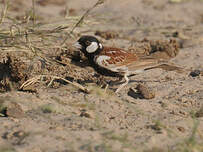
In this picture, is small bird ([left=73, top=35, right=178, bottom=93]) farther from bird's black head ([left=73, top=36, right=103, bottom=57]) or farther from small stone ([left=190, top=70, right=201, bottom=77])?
small stone ([left=190, top=70, right=201, bottom=77])

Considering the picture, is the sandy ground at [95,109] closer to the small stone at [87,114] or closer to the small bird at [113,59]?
the small stone at [87,114]

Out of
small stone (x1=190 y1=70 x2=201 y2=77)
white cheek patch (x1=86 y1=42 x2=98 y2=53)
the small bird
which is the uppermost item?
white cheek patch (x1=86 y1=42 x2=98 y2=53)

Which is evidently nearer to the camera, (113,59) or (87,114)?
(87,114)

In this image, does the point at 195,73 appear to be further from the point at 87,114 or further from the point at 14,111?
the point at 14,111

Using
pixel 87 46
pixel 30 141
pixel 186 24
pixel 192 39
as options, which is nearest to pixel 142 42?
pixel 192 39

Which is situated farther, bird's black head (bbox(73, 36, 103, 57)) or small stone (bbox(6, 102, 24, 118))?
bird's black head (bbox(73, 36, 103, 57))

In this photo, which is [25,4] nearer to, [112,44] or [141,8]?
[141,8]

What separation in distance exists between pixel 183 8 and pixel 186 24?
7.44ft

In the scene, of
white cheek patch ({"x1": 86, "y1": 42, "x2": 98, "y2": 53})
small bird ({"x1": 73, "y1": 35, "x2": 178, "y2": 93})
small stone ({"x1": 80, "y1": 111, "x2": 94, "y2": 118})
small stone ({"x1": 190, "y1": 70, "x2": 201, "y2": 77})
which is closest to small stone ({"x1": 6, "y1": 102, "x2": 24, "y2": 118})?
small stone ({"x1": 80, "y1": 111, "x2": 94, "y2": 118})

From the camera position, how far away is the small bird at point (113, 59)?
5.61 m

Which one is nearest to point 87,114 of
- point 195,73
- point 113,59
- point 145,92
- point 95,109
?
point 95,109

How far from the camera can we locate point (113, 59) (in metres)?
5.65

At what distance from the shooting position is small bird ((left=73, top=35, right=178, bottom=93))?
18.4 feet

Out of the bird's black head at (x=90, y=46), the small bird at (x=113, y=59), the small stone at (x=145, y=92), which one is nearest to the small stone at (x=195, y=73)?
the small bird at (x=113, y=59)
